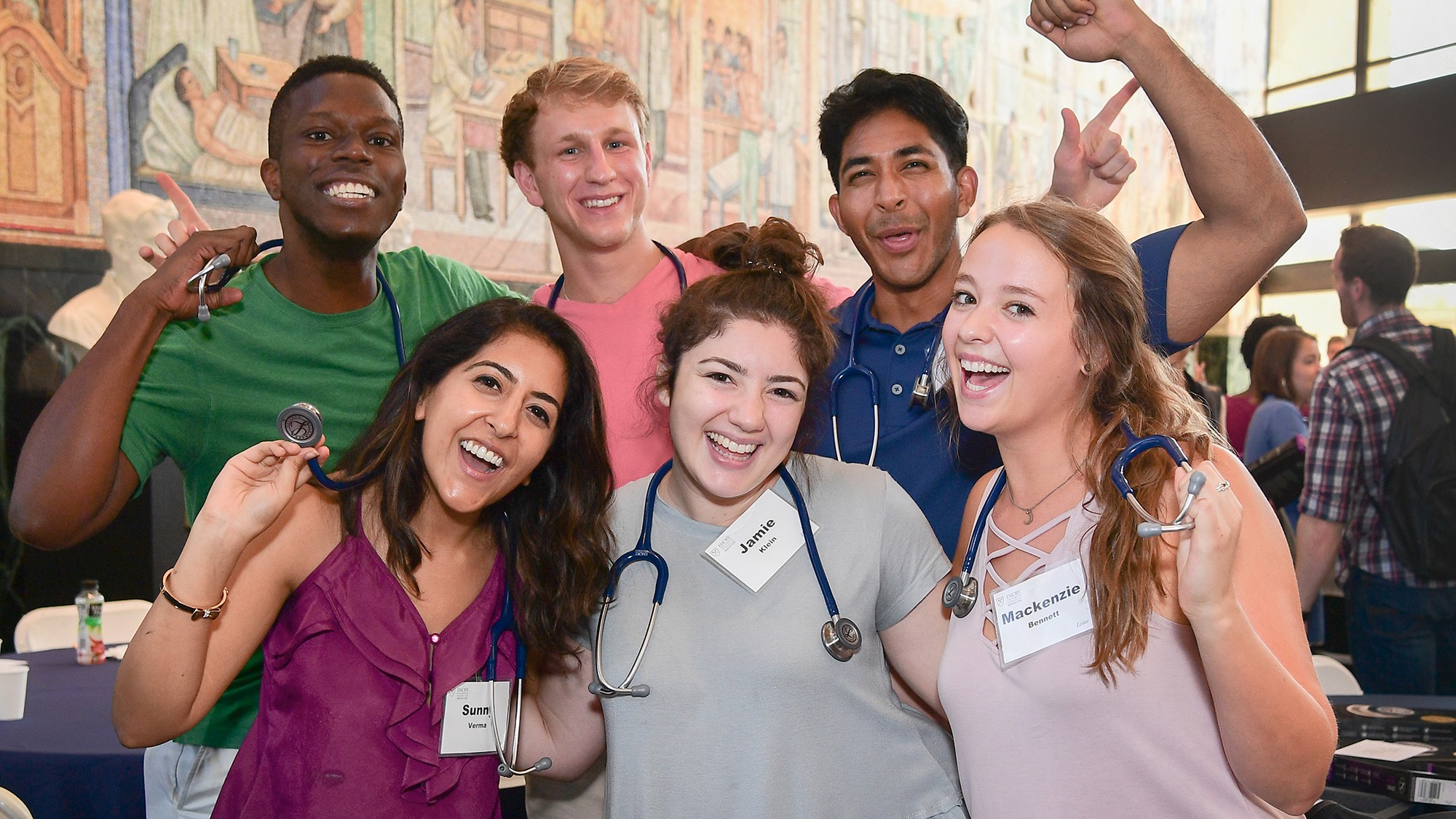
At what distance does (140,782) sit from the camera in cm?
244

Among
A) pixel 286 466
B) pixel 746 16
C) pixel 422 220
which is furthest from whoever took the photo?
pixel 746 16

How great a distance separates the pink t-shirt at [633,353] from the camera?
7.95ft

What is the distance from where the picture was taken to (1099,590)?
5.24 feet

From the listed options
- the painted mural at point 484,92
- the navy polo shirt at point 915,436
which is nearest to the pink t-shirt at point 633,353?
the navy polo shirt at point 915,436

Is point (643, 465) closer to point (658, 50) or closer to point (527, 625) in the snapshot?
point (527, 625)

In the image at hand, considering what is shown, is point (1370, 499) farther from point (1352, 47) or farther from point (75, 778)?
point (1352, 47)

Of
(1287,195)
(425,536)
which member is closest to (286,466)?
(425,536)

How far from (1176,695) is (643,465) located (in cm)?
126

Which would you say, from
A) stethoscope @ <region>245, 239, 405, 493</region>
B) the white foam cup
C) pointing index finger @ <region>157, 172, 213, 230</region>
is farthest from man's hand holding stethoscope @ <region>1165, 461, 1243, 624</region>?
the white foam cup

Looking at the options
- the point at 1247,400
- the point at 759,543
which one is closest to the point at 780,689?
the point at 759,543

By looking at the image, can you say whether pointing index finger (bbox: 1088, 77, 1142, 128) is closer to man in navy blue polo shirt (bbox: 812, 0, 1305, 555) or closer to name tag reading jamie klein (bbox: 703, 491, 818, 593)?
man in navy blue polo shirt (bbox: 812, 0, 1305, 555)

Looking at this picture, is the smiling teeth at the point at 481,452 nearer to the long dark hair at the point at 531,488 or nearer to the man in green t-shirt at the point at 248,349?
the long dark hair at the point at 531,488

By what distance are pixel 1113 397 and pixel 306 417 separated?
4.48 feet

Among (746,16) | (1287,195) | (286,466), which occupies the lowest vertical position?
(286,466)
